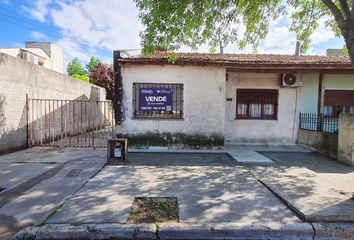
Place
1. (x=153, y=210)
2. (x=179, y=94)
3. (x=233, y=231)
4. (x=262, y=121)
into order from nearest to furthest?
(x=233, y=231)
(x=153, y=210)
(x=179, y=94)
(x=262, y=121)

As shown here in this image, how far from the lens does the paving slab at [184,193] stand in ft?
14.2

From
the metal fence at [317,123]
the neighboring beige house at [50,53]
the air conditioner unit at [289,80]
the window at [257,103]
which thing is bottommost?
the metal fence at [317,123]

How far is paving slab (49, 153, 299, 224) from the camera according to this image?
4.33m

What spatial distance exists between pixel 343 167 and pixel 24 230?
26.4ft

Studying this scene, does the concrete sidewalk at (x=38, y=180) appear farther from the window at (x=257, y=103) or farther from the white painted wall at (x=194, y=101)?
the window at (x=257, y=103)

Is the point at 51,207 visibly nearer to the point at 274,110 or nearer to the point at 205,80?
the point at 205,80

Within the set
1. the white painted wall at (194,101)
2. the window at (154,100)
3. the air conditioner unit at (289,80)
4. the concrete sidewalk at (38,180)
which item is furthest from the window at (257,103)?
the concrete sidewalk at (38,180)

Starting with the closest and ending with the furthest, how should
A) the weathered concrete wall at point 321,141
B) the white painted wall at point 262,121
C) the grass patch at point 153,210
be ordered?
the grass patch at point 153,210 → the weathered concrete wall at point 321,141 → the white painted wall at point 262,121

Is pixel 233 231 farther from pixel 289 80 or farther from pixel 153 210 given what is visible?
pixel 289 80

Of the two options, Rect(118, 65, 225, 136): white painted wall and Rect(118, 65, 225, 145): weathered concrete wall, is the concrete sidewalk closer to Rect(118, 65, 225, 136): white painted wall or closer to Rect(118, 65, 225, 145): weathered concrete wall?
Rect(118, 65, 225, 145): weathered concrete wall

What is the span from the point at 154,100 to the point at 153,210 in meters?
6.18

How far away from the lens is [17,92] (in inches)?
384

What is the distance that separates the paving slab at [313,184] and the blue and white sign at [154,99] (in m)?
4.07

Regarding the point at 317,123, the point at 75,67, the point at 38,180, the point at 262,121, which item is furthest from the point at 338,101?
the point at 75,67
